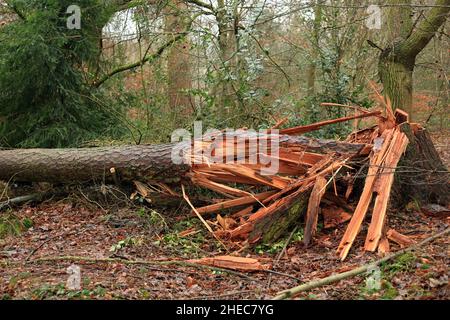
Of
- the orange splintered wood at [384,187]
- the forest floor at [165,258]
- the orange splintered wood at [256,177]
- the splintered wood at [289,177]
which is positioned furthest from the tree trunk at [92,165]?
the orange splintered wood at [384,187]

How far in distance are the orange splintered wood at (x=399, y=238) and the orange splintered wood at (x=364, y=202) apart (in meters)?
0.35

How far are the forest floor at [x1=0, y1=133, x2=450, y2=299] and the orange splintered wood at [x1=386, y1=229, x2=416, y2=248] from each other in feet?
0.30

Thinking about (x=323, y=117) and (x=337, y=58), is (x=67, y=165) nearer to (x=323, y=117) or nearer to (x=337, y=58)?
(x=323, y=117)

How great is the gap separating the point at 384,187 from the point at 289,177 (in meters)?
1.31

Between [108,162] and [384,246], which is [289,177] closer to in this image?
[384,246]

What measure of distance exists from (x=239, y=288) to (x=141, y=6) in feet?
24.7

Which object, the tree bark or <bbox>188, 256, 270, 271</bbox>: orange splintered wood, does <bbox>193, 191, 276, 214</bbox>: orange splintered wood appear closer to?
the tree bark

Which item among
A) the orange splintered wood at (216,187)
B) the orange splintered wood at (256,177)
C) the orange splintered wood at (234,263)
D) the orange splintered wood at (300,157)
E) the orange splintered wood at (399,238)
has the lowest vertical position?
the orange splintered wood at (234,263)

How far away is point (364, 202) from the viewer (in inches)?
228

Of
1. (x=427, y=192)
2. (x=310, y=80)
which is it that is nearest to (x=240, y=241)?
(x=427, y=192)

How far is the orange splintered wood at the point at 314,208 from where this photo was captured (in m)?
5.70

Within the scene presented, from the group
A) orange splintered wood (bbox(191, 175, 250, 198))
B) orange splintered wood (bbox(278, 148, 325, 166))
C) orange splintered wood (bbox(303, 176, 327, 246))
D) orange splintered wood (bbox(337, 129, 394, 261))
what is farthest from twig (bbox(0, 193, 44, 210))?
orange splintered wood (bbox(337, 129, 394, 261))

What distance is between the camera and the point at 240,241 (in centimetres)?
595

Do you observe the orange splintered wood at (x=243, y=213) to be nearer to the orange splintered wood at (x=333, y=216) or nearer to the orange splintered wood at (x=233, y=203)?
the orange splintered wood at (x=233, y=203)
